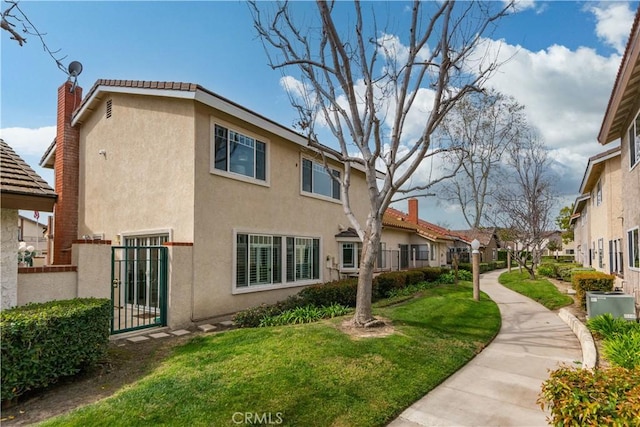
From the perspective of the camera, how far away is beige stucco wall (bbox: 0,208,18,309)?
678 centimetres

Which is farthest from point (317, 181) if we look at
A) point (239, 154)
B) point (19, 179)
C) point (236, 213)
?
point (19, 179)

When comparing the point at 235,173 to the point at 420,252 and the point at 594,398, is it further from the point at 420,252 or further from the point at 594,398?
the point at 420,252

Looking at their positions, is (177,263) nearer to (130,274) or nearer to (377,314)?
(130,274)

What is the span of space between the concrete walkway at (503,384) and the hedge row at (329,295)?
4.88m

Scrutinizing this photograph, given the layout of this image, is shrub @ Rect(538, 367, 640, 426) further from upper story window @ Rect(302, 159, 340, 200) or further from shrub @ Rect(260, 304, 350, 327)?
upper story window @ Rect(302, 159, 340, 200)

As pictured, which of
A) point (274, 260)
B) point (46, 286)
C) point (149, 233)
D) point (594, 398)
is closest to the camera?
point (594, 398)

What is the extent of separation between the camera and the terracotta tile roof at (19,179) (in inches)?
265

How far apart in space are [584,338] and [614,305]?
173cm

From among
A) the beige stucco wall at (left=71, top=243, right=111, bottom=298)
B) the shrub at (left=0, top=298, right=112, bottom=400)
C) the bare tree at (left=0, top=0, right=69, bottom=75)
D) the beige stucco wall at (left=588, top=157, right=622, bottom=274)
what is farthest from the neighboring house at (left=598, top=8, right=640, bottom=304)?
the beige stucco wall at (left=71, top=243, right=111, bottom=298)

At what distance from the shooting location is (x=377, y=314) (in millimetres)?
10539

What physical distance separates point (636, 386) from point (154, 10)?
9797 millimetres

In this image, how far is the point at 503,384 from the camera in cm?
608

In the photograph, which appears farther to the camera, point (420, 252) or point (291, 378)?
point (420, 252)

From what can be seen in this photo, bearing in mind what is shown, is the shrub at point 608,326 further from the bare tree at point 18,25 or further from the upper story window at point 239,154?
the bare tree at point 18,25
